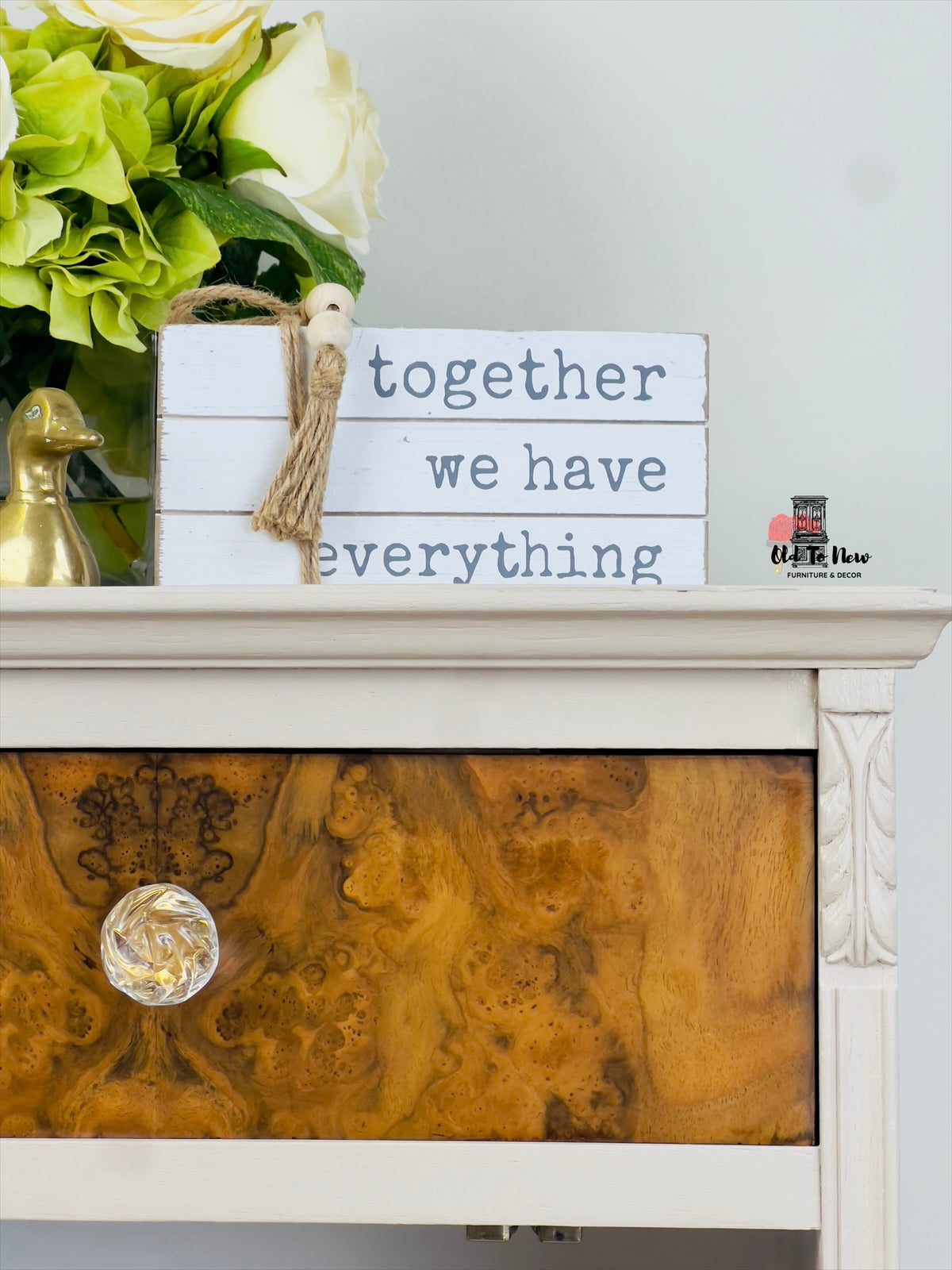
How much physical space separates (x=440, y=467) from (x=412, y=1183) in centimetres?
35

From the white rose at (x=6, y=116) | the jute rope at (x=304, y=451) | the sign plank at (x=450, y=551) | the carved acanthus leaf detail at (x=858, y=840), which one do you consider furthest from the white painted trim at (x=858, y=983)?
the white rose at (x=6, y=116)

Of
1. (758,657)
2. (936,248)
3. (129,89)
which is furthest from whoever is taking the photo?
(936,248)

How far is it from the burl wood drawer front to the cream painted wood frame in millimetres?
12

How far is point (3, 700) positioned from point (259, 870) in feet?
0.48

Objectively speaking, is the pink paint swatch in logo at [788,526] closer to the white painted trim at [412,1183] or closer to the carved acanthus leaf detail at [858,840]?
the carved acanthus leaf detail at [858,840]

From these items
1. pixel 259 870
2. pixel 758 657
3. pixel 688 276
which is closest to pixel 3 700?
pixel 259 870

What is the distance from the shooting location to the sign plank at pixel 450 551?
0.54m

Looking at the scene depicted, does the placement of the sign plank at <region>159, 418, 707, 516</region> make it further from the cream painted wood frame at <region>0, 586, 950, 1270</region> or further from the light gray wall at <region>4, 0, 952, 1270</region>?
the light gray wall at <region>4, 0, 952, 1270</region>

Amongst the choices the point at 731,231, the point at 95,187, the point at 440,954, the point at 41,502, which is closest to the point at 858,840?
the point at 440,954

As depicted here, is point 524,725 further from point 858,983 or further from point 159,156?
point 159,156

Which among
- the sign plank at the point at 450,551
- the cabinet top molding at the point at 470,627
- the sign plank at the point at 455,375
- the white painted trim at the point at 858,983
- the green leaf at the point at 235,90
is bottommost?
the white painted trim at the point at 858,983

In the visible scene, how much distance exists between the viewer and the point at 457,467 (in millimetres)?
539

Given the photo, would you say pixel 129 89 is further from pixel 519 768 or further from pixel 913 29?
pixel 913 29

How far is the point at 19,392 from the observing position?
701 millimetres
